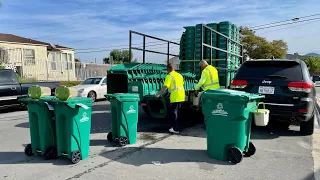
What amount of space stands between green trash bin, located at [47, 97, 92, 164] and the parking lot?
21 centimetres

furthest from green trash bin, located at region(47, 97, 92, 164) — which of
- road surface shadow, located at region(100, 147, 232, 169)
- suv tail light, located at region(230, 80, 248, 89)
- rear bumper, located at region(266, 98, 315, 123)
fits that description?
rear bumper, located at region(266, 98, 315, 123)

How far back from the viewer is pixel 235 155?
14.6 feet

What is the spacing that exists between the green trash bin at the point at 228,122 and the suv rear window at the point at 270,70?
1734mm

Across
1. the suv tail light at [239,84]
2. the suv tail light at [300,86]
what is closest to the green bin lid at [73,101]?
the suv tail light at [239,84]

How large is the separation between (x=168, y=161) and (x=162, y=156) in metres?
0.28

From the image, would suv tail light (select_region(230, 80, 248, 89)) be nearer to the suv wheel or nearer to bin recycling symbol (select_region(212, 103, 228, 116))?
the suv wheel

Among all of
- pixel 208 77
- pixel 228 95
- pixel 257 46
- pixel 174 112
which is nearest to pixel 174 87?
pixel 174 112

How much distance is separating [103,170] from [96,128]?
3.15 metres

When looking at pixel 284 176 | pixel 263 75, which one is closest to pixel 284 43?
pixel 263 75

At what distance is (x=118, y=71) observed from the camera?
23.6 feet

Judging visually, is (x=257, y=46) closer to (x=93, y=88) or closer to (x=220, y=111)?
(x=93, y=88)

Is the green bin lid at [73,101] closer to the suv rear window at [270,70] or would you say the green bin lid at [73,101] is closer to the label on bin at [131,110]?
the label on bin at [131,110]

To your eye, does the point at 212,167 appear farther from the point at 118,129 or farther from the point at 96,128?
the point at 96,128

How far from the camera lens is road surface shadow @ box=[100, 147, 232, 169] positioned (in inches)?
180
